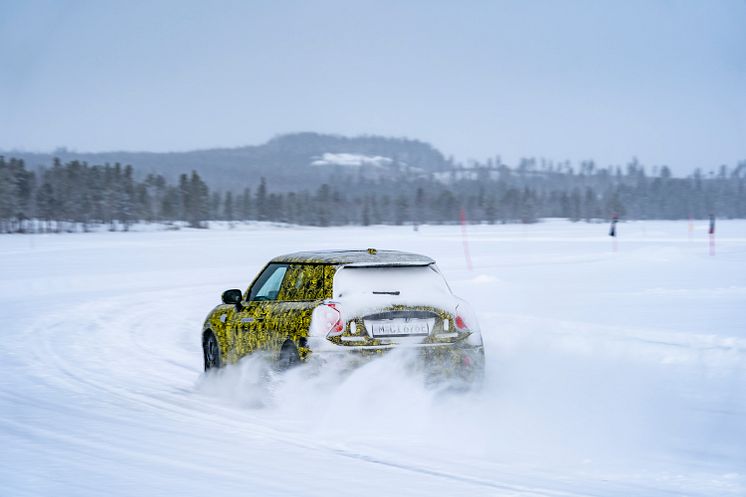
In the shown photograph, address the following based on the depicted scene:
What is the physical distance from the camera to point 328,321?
7695 millimetres

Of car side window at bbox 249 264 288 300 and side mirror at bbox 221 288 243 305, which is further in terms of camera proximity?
Answer: side mirror at bbox 221 288 243 305

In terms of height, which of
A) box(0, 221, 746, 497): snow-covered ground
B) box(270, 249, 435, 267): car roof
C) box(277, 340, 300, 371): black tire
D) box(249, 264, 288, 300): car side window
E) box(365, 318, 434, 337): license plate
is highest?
box(270, 249, 435, 267): car roof

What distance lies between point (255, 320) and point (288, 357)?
1.00 meters

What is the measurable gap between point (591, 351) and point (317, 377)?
220 inches

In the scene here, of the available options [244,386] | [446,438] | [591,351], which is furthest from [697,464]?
[591,351]

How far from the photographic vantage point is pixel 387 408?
7.70m

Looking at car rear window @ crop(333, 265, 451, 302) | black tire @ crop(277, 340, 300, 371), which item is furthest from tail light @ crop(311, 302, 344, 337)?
black tire @ crop(277, 340, 300, 371)

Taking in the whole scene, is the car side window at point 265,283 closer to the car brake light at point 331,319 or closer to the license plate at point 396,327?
the car brake light at point 331,319

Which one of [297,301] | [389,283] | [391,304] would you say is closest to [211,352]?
[297,301]

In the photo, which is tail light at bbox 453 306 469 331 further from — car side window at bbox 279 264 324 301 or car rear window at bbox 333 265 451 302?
car side window at bbox 279 264 324 301

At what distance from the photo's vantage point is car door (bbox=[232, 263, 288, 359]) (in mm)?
8539

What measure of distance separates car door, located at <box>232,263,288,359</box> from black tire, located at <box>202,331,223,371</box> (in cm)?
61

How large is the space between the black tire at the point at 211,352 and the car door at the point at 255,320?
61cm

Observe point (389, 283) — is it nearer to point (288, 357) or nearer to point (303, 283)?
point (303, 283)
